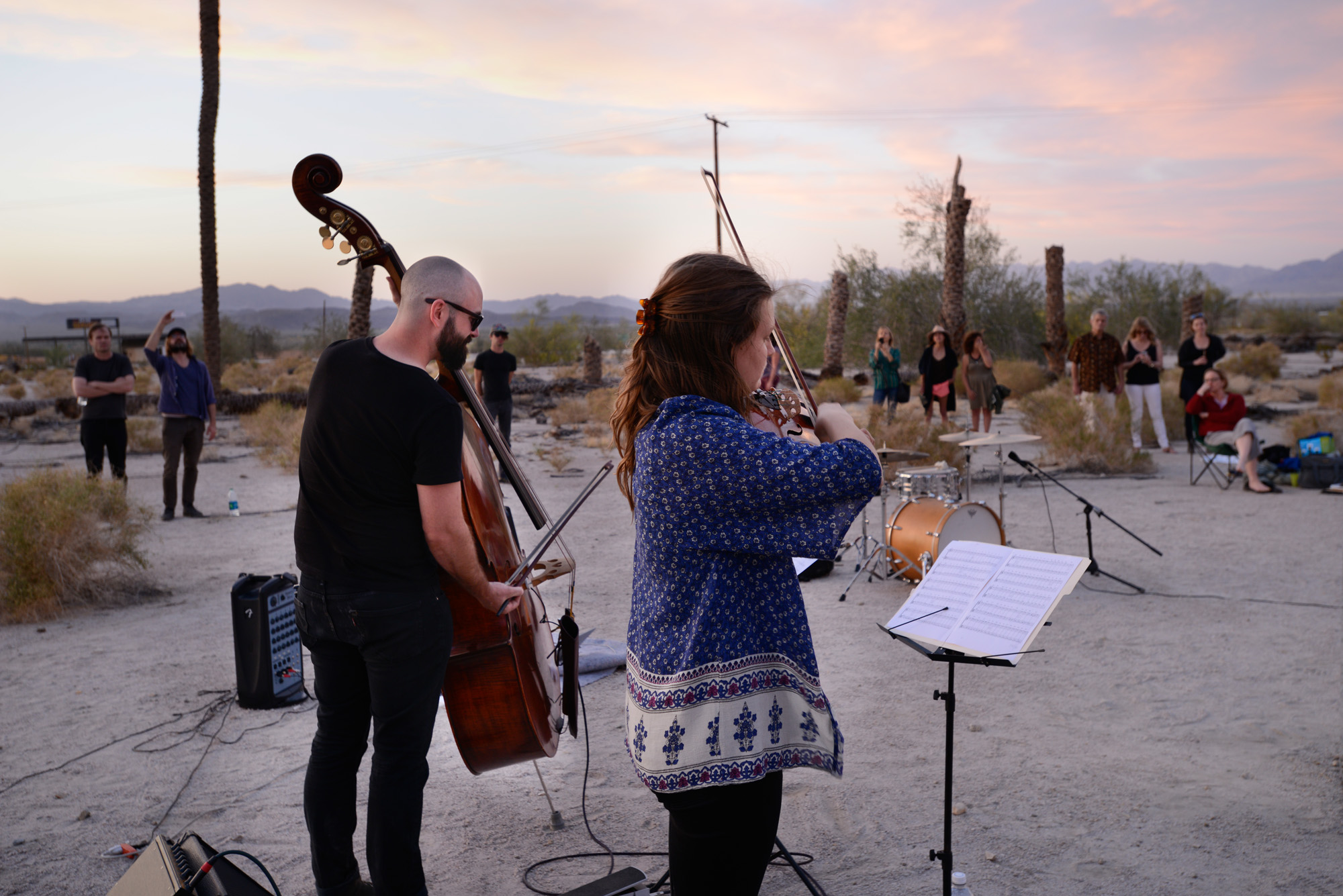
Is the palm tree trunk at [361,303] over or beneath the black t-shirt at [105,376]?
over

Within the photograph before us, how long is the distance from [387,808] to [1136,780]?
3.06m

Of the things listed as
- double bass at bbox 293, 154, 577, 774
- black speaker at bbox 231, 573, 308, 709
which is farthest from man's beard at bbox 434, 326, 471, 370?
black speaker at bbox 231, 573, 308, 709

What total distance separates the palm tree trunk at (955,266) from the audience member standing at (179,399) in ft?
49.6

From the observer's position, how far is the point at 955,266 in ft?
68.2

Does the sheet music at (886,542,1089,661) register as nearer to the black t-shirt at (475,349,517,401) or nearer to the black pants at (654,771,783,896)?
the black pants at (654,771,783,896)

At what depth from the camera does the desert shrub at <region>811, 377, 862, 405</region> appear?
21.9 metres

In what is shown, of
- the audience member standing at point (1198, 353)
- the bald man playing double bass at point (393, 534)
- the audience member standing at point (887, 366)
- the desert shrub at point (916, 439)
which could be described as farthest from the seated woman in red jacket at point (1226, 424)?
the bald man playing double bass at point (393, 534)

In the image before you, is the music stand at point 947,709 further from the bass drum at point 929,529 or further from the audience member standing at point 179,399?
the audience member standing at point 179,399

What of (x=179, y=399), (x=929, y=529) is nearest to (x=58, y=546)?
(x=179, y=399)

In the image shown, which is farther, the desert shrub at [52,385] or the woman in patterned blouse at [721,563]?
the desert shrub at [52,385]

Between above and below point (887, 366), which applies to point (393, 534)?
below

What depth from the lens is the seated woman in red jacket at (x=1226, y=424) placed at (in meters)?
10.3

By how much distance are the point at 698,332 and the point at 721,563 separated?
44 cm

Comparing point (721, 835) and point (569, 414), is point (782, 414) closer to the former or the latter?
point (721, 835)
